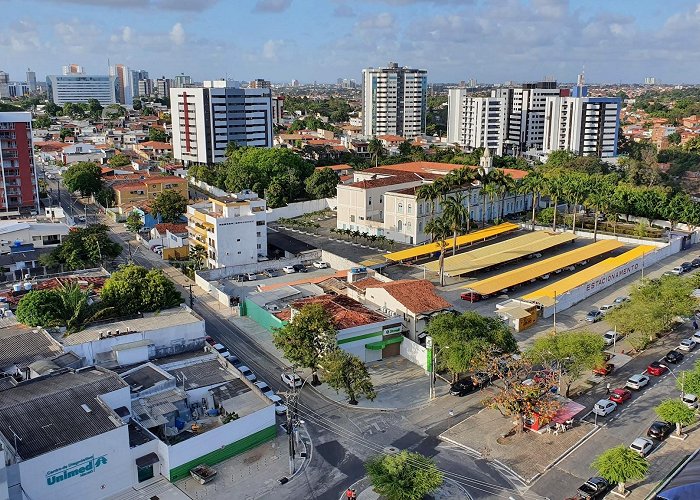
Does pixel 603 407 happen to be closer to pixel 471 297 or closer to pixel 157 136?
pixel 471 297

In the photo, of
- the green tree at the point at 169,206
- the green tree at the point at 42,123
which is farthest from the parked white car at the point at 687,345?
the green tree at the point at 42,123

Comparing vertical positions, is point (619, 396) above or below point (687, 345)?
below

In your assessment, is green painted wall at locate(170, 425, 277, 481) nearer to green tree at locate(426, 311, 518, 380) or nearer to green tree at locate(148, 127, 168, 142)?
green tree at locate(426, 311, 518, 380)

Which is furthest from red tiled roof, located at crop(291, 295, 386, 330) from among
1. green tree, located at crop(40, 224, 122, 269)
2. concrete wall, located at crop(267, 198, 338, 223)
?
concrete wall, located at crop(267, 198, 338, 223)

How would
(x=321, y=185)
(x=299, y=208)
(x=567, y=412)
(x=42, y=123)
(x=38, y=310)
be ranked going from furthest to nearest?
(x=42, y=123), (x=321, y=185), (x=299, y=208), (x=38, y=310), (x=567, y=412)

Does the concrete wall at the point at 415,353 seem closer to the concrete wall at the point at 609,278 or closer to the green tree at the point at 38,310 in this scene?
the concrete wall at the point at 609,278

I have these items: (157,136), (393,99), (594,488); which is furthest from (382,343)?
(393,99)

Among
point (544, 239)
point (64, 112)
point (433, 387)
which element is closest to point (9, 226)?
point (433, 387)
